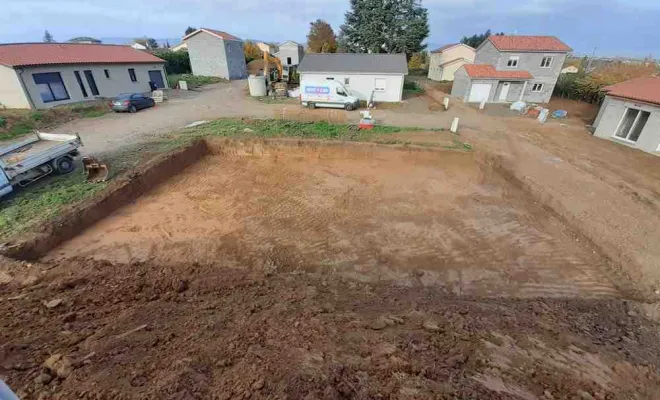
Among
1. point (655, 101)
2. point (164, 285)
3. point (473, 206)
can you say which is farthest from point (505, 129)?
point (164, 285)

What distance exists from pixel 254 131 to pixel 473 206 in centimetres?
1137

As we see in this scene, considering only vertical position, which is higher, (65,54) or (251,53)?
(251,53)

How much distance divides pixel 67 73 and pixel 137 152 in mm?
13833

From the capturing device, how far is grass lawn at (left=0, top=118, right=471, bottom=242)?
8.45 metres

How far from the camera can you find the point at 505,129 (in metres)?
18.1

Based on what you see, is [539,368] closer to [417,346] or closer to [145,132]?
[417,346]

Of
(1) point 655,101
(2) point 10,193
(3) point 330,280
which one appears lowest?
(3) point 330,280

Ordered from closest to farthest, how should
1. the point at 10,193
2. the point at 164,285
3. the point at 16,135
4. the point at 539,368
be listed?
the point at 539,368
the point at 164,285
the point at 10,193
the point at 16,135

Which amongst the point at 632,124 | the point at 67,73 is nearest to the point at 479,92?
the point at 632,124

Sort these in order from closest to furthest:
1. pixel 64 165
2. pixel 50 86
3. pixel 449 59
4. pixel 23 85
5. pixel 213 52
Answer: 1. pixel 64 165
2. pixel 23 85
3. pixel 50 86
4. pixel 213 52
5. pixel 449 59

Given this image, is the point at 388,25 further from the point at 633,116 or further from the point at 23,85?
the point at 23,85

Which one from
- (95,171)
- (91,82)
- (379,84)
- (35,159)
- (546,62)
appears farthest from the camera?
(379,84)

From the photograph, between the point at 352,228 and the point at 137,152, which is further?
the point at 137,152

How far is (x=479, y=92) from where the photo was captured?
2475 cm
